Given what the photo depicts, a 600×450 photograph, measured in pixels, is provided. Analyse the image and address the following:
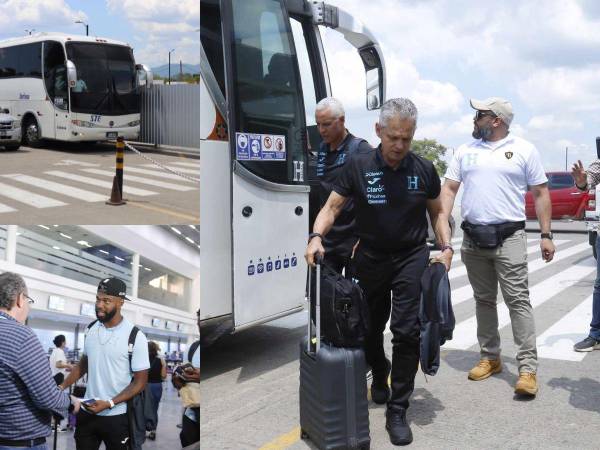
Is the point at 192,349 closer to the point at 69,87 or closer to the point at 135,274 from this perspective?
the point at 135,274

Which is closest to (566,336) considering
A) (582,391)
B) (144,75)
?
(582,391)

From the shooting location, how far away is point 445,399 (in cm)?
432

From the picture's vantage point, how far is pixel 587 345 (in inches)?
216

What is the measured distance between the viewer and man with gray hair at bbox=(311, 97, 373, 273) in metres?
4.45

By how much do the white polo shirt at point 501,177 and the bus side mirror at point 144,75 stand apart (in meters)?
2.08

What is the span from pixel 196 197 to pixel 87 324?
2.91 feet

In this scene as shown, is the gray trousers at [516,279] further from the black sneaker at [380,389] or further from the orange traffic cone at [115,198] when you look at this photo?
the orange traffic cone at [115,198]

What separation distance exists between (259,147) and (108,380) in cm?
209

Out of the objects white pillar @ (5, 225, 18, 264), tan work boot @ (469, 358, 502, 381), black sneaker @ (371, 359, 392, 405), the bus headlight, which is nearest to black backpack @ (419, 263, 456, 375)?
black sneaker @ (371, 359, 392, 405)

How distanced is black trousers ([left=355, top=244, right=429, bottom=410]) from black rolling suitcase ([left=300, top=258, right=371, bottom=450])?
0.37 meters

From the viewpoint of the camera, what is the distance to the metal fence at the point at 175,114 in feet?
10.0

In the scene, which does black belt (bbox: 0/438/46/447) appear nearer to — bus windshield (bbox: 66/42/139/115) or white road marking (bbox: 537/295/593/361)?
bus windshield (bbox: 66/42/139/115)

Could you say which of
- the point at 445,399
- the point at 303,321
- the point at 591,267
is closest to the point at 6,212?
the point at 445,399

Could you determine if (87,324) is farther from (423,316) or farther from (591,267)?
(591,267)
